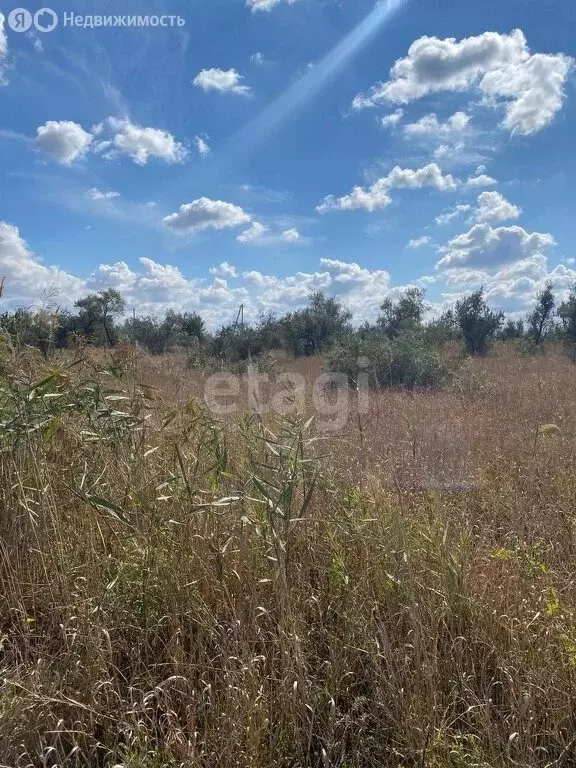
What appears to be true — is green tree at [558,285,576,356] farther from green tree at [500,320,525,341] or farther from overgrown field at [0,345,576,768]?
overgrown field at [0,345,576,768]

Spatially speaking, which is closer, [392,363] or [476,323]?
[392,363]

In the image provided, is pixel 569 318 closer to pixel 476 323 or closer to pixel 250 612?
pixel 476 323

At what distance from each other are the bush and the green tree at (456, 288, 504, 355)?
7625mm

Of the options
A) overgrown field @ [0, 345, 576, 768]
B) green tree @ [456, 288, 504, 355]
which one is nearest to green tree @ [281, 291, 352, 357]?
green tree @ [456, 288, 504, 355]

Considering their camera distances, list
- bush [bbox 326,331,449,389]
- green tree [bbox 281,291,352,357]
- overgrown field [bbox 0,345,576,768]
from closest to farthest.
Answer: overgrown field [bbox 0,345,576,768] < bush [bbox 326,331,449,389] < green tree [bbox 281,291,352,357]

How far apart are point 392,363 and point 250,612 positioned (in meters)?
7.24

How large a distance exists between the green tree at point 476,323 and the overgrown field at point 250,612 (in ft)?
48.0

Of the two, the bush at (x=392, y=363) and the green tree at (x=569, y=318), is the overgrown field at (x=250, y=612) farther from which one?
the green tree at (x=569, y=318)

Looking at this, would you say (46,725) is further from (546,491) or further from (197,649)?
(546,491)

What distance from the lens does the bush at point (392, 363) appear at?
8141 millimetres

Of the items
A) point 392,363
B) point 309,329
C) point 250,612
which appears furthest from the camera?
point 309,329

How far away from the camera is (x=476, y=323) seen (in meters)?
16.6

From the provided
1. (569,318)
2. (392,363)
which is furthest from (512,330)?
(392,363)

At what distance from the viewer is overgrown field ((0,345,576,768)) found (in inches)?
51.6
